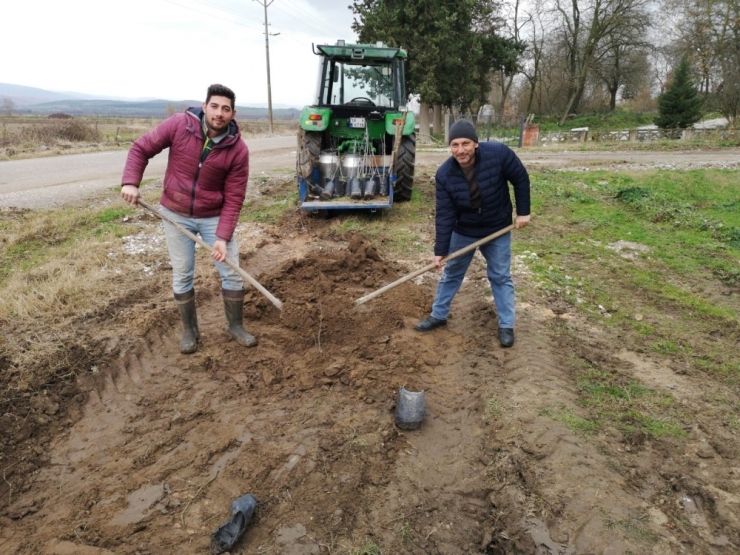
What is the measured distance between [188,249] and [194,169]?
617mm

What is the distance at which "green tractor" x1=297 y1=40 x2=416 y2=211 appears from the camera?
7.27 meters

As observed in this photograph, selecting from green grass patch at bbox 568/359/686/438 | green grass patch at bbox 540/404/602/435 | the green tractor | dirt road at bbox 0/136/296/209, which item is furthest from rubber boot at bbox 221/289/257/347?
dirt road at bbox 0/136/296/209

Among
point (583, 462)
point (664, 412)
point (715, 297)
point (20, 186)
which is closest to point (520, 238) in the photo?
point (715, 297)

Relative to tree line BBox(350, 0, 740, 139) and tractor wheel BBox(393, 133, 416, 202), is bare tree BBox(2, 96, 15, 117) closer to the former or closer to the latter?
tree line BBox(350, 0, 740, 139)

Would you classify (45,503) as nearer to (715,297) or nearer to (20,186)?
(715,297)

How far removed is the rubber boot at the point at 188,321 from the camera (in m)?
3.86

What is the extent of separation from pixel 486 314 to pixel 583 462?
189cm

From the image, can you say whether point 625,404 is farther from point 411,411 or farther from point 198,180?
point 198,180

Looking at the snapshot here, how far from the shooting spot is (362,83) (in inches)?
320

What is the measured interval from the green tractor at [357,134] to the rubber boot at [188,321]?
3.29 meters

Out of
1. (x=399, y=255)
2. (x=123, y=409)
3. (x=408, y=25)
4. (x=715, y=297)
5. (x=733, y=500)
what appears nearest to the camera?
(x=733, y=500)

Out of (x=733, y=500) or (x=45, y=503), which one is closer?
(x=733, y=500)

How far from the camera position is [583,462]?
2682mm

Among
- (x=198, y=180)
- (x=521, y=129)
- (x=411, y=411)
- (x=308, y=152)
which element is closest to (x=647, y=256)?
(x=411, y=411)
